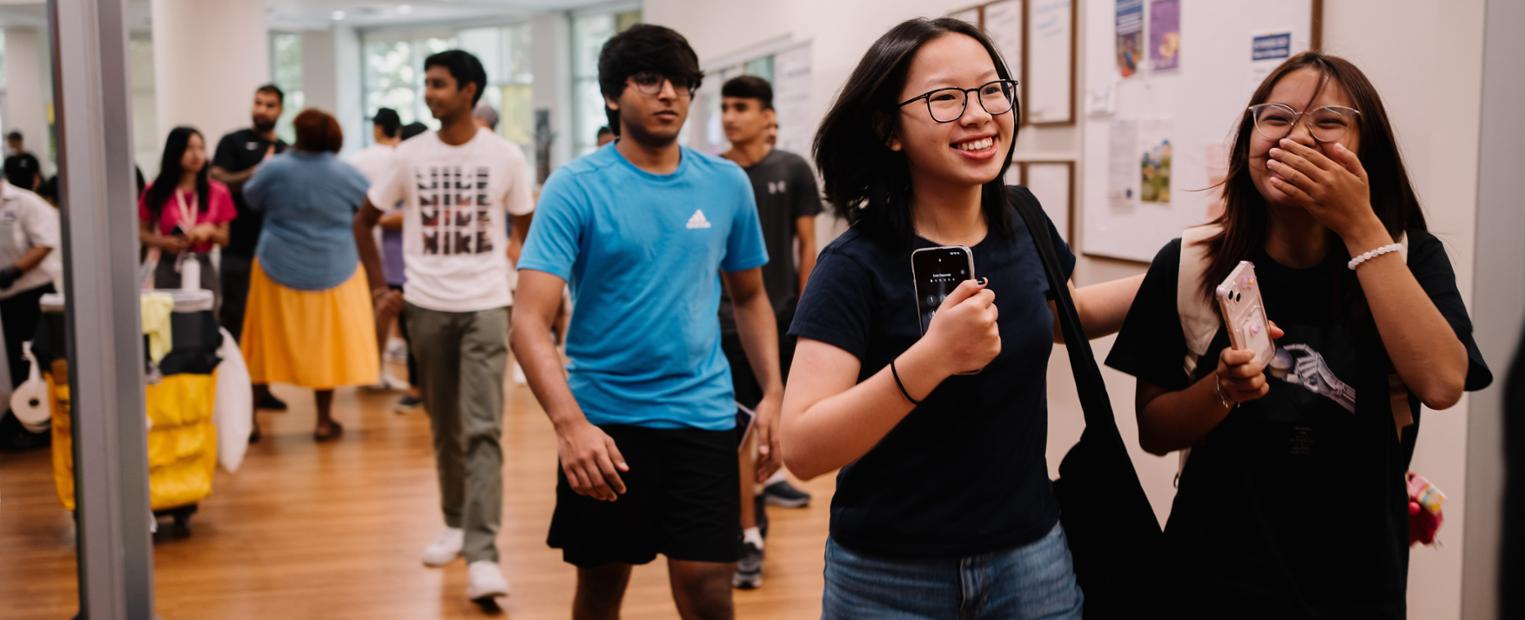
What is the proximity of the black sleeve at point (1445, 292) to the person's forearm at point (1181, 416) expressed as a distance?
0.94 ft

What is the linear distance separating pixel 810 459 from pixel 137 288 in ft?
7.30

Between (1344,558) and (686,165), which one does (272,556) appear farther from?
(1344,558)

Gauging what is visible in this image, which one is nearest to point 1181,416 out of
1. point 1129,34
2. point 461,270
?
point 1129,34

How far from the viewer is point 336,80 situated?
22.2 m

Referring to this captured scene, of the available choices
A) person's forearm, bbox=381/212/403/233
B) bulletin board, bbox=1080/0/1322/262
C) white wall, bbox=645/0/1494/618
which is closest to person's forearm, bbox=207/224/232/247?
person's forearm, bbox=381/212/403/233

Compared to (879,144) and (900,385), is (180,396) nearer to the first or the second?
(879,144)

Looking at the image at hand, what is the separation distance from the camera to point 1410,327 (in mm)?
1729

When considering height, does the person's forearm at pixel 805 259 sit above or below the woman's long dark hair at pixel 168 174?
below

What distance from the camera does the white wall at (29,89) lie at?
3.09 metres

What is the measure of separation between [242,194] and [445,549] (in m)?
3.75

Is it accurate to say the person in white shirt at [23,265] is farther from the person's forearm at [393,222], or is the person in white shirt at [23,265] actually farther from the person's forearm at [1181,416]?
the person's forearm at [393,222]

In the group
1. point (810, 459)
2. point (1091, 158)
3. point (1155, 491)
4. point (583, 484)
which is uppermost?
point (1091, 158)

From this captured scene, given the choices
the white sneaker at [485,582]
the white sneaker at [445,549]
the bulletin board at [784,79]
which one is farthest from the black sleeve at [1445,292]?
the bulletin board at [784,79]

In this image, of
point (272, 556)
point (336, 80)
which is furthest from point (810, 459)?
point (336, 80)
